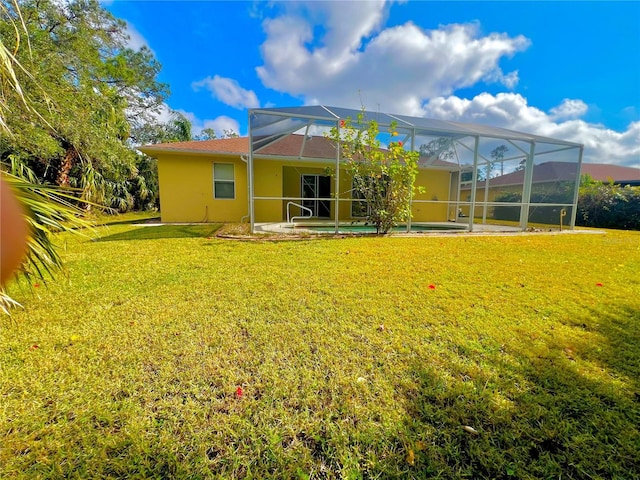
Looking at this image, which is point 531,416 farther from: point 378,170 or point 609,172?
point 609,172

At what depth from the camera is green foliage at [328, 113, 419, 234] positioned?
24.3 feet

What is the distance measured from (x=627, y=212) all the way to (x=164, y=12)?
22537mm

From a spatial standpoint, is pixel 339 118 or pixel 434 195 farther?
pixel 434 195

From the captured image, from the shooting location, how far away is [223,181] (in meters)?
11.5

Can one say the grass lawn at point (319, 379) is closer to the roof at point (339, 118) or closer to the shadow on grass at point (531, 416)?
the shadow on grass at point (531, 416)

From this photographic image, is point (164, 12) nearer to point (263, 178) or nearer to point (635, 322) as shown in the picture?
point (263, 178)

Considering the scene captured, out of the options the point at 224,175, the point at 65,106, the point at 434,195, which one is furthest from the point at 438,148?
the point at 65,106

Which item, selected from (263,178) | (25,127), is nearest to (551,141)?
(263,178)

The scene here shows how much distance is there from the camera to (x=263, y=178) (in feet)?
38.9

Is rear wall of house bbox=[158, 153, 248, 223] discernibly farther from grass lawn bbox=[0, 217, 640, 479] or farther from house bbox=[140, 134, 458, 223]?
grass lawn bbox=[0, 217, 640, 479]

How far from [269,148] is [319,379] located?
459 inches

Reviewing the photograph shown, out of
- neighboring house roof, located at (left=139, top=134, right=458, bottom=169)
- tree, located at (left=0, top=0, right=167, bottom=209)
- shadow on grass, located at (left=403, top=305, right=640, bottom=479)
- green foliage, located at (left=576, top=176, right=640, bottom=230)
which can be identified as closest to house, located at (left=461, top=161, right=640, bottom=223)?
neighboring house roof, located at (left=139, top=134, right=458, bottom=169)

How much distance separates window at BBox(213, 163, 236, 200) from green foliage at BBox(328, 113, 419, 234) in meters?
5.77

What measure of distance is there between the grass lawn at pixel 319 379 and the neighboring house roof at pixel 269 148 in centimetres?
811
